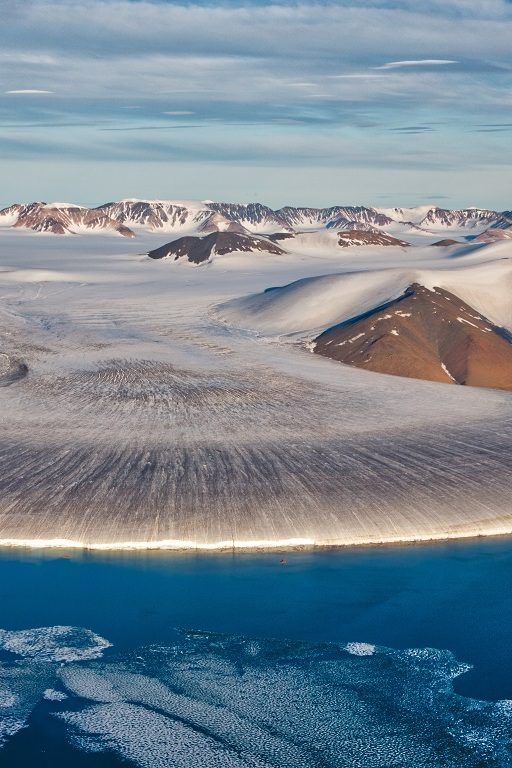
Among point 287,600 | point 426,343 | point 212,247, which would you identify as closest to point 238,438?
point 287,600

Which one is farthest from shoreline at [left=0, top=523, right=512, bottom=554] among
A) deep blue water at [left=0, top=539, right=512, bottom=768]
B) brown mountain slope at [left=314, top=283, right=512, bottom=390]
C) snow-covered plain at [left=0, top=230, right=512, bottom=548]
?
brown mountain slope at [left=314, top=283, right=512, bottom=390]

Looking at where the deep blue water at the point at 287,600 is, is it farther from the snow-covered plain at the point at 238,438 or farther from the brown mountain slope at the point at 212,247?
the brown mountain slope at the point at 212,247

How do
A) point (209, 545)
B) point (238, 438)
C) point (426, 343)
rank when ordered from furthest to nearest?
point (426, 343) → point (238, 438) → point (209, 545)

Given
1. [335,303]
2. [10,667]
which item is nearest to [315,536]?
[10,667]

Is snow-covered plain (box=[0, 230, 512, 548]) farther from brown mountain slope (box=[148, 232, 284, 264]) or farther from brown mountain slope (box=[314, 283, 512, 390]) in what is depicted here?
brown mountain slope (box=[148, 232, 284, 264])

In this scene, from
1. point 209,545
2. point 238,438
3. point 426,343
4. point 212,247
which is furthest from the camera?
point 212,247

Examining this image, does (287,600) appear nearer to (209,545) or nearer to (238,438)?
(209,545)

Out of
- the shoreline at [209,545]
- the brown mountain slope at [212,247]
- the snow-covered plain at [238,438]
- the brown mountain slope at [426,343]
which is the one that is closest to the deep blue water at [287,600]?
the shoreline at [209,545]
